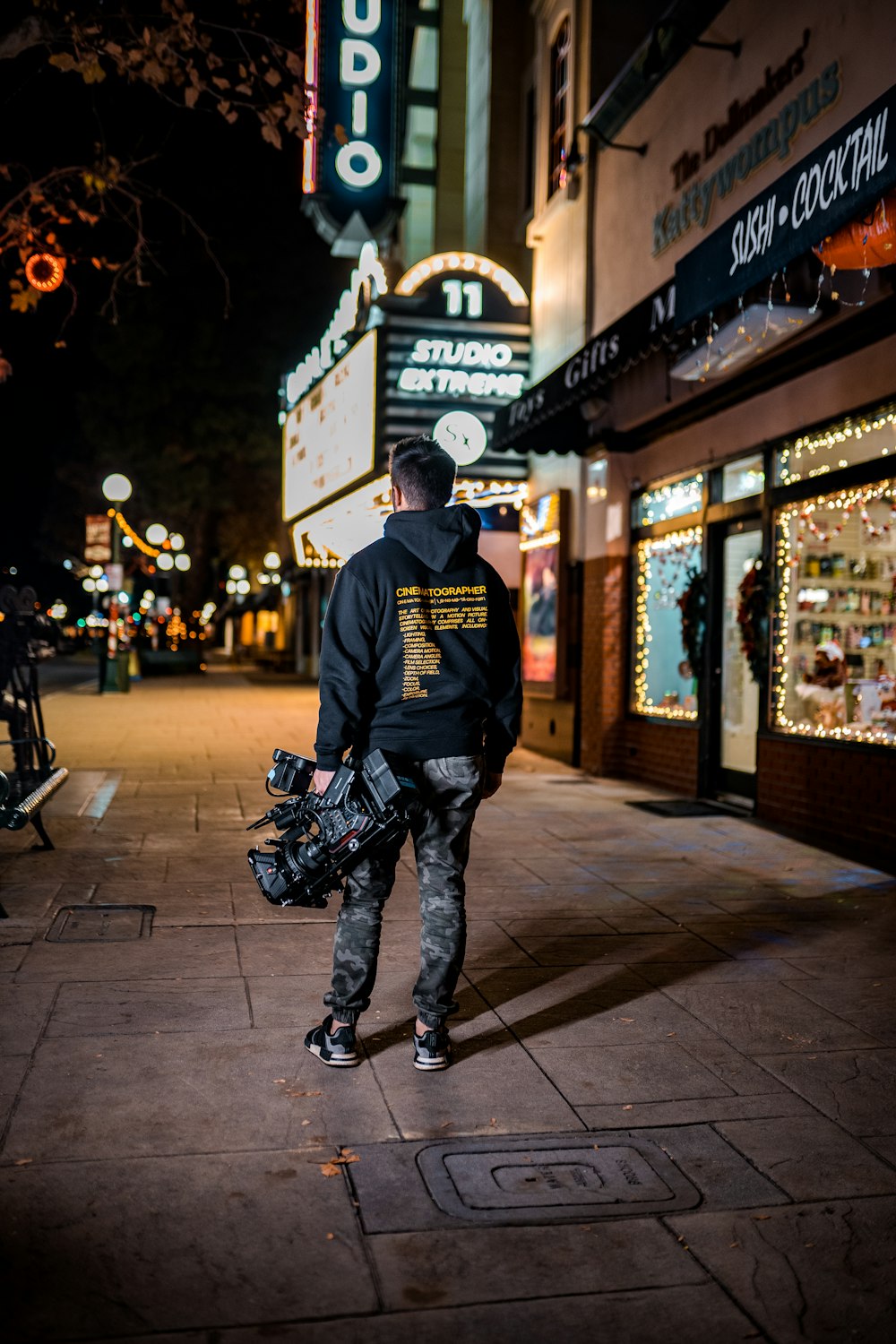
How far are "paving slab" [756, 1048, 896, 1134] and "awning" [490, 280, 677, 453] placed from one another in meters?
5.56

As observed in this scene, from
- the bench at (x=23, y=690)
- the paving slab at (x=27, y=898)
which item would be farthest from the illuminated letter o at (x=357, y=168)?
the paving slab at (x=27, y=898)

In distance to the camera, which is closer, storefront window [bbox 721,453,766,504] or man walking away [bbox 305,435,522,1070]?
man walking away [bbox 305,435,522,1070]

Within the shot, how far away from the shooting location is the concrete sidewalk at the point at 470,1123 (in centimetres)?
272

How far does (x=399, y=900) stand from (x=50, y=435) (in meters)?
61.6

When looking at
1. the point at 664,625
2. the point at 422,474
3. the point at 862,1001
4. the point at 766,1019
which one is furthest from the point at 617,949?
the point at 664,625

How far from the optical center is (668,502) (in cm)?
1159

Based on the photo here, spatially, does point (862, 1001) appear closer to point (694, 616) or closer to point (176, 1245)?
point (176, 1245)

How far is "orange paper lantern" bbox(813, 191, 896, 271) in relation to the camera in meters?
6.53

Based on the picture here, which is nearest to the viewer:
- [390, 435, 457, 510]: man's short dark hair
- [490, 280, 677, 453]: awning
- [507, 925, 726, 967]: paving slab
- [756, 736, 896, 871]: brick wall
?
[390, 435, 457, 510]: man's short dark hair

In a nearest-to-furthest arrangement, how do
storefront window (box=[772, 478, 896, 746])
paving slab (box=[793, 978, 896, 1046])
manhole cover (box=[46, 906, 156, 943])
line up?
paving slab (box=[793, 978, 896, 1046]), manhole cover (box=[46, 906, 156, 943]), storefront window (box=[772, 478, 896, 746])

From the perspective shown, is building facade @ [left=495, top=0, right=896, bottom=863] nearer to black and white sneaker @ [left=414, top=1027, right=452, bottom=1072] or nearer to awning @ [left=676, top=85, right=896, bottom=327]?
awning @ [left=676, top=85, right=896, bottom=327]

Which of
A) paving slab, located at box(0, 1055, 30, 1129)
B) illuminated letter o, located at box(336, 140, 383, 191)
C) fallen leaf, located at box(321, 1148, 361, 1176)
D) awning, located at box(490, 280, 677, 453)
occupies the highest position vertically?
illuminated letter o, located at box(336, 140, 383, 191)

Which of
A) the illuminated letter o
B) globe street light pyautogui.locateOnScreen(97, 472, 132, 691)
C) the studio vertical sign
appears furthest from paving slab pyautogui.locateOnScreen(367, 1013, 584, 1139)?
globe street light pyautogui.locateOnScreen(97, 472, 132, 691)

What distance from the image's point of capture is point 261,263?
39531 millimetres
